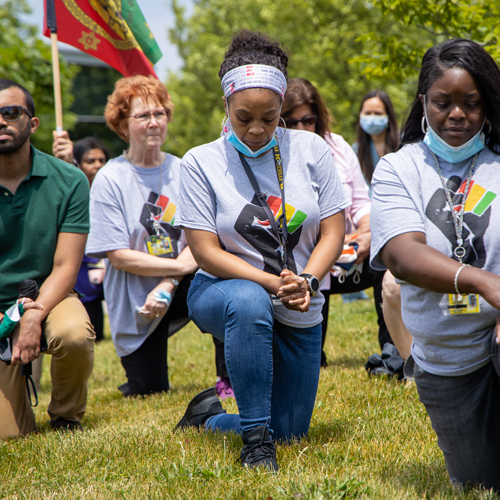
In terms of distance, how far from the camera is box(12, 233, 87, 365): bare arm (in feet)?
14.1

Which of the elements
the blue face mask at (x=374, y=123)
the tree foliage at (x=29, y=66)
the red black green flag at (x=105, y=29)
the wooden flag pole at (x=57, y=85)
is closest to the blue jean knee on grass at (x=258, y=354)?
the wooden flag pole at (x=57, y=85)

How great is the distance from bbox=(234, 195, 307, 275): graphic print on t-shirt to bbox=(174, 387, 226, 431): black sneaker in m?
1.12

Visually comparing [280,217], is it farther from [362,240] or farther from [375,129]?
[375,129]

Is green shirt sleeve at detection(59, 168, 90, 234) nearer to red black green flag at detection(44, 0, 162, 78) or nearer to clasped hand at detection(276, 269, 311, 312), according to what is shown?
red black green flag at detection(44, 0, 162, 78)

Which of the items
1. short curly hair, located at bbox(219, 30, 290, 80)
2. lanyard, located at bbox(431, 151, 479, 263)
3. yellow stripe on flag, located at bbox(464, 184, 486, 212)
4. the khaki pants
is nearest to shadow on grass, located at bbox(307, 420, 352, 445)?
lanyard, located at bbox(431, 151, 479, 263)

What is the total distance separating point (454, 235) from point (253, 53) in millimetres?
1571

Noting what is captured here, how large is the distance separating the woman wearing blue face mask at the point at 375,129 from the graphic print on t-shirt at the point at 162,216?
2748mm

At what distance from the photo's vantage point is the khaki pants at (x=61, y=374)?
4410mm

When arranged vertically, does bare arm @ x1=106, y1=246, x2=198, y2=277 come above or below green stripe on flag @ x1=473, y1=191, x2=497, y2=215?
below

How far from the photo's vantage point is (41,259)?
4.65 m

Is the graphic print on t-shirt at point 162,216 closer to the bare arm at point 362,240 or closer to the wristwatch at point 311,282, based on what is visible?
the bare arm at point 362,240

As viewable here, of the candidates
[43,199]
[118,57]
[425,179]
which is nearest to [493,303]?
[425,179]

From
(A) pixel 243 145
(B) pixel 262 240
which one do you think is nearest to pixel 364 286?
(B) pixel 262 240

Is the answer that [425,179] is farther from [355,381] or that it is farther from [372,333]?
[372,333]
